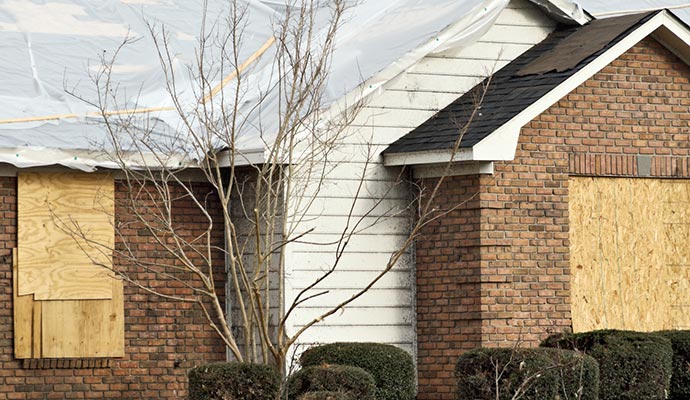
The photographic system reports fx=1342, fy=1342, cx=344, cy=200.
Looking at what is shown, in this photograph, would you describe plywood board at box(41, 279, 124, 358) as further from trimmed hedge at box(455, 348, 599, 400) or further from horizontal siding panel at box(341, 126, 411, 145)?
trimmed hedge at box(455, 348, 599, 400)

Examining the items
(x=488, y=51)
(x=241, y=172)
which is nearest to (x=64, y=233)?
(x=241, y=172)

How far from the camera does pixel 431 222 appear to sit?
47.6ft

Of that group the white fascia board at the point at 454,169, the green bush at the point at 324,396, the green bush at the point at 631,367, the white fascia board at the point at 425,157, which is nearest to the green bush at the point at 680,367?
the green bush at the point at 631,367

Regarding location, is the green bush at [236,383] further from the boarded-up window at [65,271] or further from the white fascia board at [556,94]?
the white fascia board at [556,94]

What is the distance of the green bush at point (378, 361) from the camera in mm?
12812

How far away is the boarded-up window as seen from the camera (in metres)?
13.7

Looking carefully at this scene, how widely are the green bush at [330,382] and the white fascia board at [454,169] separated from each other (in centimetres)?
307

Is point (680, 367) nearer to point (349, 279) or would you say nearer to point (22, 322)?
point (349, 279)

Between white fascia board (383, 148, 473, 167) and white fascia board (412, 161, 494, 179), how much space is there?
14 cm

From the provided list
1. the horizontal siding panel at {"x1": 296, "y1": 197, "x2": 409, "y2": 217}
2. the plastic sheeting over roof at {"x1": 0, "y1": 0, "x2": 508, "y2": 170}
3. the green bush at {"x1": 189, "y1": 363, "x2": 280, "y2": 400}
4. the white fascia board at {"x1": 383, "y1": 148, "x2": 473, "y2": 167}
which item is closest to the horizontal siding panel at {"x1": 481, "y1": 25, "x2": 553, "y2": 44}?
the plastic sheeting over roof at {"x1": 0, "y1": 0, "x2": 508, "y2": 170}

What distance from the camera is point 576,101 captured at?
14.8m

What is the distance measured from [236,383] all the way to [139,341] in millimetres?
3141

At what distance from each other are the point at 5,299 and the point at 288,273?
291 cm

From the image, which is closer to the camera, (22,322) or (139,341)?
(22,322)
